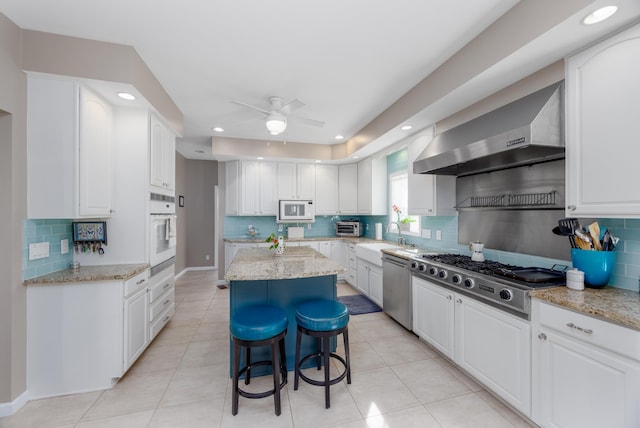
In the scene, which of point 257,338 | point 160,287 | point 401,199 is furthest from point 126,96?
point 401,199

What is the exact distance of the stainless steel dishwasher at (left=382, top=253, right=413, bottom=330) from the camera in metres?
2.98

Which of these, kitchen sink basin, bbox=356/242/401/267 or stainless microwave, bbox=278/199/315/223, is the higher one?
stainless microwave, bbox=278/199/315/223

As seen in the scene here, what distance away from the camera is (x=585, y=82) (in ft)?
5.31

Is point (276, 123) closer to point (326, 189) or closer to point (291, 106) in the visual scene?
point (291, 106)

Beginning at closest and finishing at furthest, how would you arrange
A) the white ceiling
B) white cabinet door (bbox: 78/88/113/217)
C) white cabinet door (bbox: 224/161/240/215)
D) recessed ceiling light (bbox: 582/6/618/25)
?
recessed ceiling light (bbox: 582/6/618/25)
the white ceiling
white cabinet door (bbox: 78/88/113/217)
white cabinet door (bbox: 224/161/240/215)

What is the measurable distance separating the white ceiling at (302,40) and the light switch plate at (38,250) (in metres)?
1.61

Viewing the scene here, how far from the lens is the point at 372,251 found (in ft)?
12.8

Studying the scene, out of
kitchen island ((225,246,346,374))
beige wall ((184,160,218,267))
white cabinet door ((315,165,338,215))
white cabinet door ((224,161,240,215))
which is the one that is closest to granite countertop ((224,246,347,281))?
kitchen island ((225,246,346,374))

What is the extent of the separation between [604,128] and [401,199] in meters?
3.03

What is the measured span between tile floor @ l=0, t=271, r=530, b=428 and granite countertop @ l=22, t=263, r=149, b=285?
0.90m

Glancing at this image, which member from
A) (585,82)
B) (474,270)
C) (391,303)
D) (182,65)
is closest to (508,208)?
(474,270)

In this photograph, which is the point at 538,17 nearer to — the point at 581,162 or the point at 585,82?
the point at 585,82

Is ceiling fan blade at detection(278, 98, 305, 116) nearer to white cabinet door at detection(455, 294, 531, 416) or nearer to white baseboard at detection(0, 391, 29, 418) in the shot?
white cabinet door at detection(455, 294, 531, 416)

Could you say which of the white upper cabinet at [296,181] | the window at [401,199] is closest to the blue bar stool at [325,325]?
the window at [401,199]
